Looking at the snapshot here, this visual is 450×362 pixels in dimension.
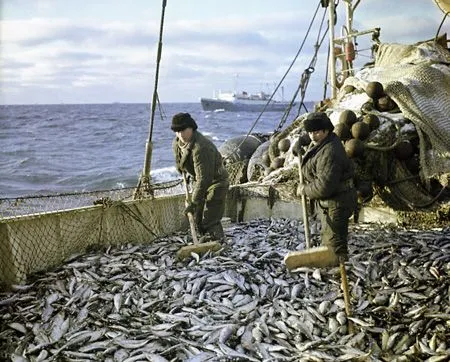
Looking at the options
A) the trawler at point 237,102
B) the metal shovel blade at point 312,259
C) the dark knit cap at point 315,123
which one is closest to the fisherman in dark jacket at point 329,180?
the dark knit cap at point 315,123

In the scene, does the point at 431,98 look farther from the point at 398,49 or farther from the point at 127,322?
the point at 127,322

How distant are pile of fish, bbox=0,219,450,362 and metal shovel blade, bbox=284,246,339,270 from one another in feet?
0.43

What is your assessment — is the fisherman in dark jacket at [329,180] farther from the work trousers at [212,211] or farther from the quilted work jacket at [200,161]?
the work trousers at [212,211]

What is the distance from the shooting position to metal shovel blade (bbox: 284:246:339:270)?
259 inches

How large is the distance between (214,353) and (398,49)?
9.38 meters

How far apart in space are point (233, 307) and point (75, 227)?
3.29m

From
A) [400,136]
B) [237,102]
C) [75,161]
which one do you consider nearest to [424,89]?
[400,136]

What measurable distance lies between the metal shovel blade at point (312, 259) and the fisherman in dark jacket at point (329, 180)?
0.52ft

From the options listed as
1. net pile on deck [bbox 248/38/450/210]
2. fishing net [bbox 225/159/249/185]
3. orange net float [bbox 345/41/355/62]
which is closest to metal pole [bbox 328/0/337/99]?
orange net float [bbox 345/41/355/62]

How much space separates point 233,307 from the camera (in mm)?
5816

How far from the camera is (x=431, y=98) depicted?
988cm

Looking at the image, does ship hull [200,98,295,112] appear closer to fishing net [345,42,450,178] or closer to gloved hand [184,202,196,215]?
fishing net [345,42,450,178]

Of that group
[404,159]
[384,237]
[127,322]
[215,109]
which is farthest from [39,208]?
[215,109]

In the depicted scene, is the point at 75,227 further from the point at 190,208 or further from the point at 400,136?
the point at 400,136
